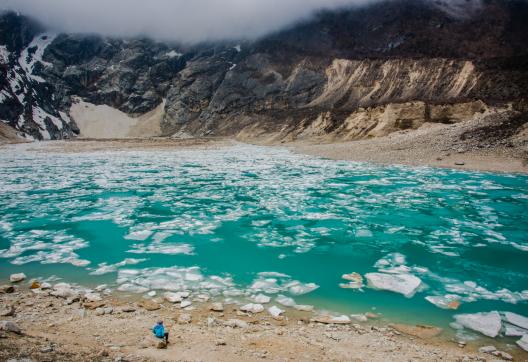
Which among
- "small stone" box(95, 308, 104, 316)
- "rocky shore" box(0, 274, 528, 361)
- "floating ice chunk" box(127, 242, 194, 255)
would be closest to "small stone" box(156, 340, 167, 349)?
"rocky shore" box(0, 274, 528, 361)

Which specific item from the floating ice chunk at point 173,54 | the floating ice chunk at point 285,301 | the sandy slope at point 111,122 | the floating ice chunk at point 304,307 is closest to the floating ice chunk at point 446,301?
the floating ice chunk at point 304,307

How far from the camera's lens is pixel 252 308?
596cm

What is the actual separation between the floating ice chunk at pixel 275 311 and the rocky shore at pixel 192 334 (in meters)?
0.02

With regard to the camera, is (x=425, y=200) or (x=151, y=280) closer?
(x=151, y=280)

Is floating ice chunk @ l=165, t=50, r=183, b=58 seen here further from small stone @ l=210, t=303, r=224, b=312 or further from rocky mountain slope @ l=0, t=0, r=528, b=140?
small stone @ l=210, t=303, r=224, b=312

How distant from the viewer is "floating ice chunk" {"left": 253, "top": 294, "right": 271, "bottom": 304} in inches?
246

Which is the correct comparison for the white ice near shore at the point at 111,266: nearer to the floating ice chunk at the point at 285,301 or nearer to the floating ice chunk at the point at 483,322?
the floating ice chunk at the point at 285,301

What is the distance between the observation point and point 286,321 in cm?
559

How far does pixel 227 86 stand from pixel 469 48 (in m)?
52.9

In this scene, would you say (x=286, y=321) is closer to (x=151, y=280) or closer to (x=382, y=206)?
(x=151, y=280)

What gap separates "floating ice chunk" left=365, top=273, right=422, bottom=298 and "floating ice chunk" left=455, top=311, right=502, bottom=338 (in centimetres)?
94

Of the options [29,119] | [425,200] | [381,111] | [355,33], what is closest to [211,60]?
[355,33]

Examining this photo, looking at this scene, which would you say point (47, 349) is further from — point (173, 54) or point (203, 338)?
point (173, 54)

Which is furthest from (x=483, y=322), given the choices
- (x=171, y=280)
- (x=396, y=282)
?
(x=171, y=280)
